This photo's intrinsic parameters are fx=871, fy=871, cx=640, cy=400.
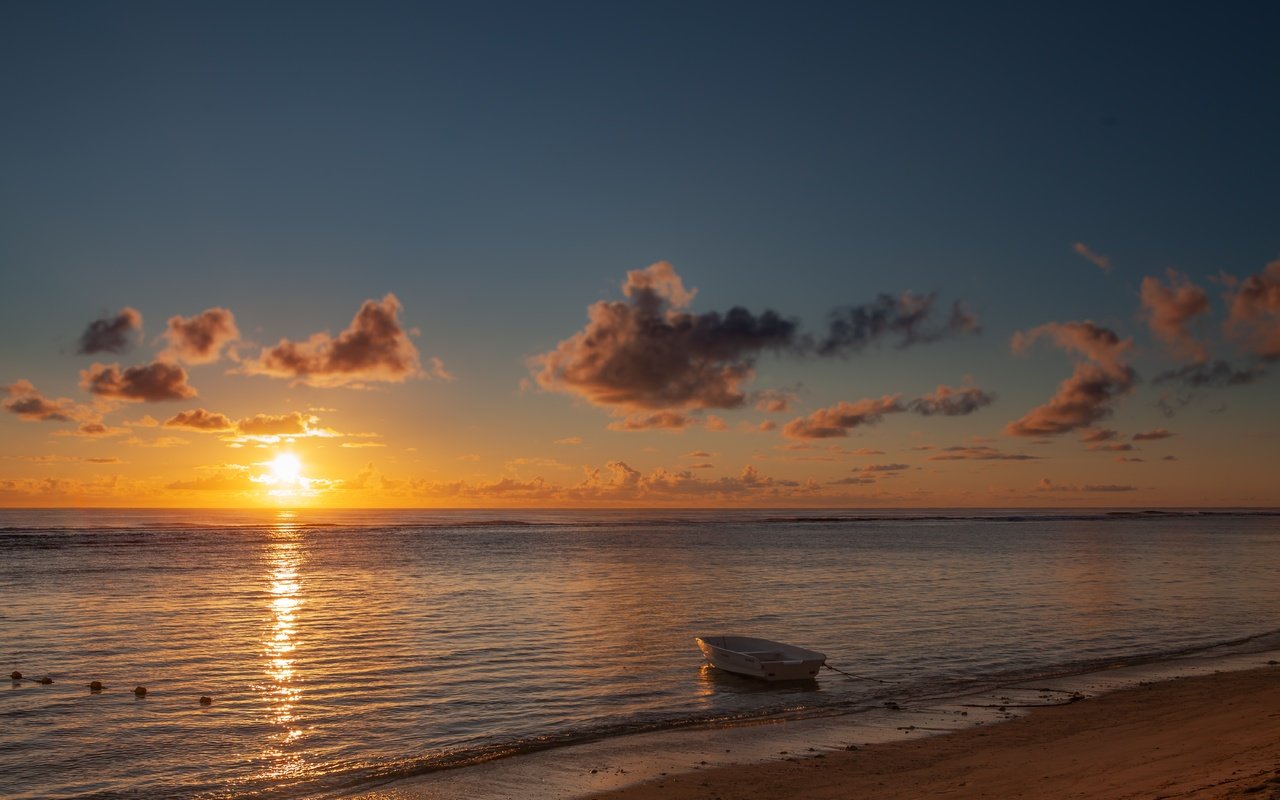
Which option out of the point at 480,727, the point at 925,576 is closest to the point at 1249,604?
the point at 925,576

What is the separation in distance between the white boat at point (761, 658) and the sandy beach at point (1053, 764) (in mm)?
7409

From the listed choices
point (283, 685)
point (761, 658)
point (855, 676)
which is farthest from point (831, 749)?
point (283, 685)

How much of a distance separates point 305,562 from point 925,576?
6473 cm

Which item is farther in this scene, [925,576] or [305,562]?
[305,562]

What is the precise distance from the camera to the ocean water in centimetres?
2197

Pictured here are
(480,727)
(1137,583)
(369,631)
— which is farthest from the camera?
(1137,583)

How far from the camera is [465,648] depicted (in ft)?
120

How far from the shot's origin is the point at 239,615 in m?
48.3

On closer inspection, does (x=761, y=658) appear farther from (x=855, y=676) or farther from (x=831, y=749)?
(x=831, y=749)

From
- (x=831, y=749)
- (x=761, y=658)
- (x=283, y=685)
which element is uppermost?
(x=761, y=658)

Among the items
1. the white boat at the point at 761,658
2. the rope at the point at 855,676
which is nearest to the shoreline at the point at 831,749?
the rope at the point at 855,676

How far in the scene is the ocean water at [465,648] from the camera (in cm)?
2197

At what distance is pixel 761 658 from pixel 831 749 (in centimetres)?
929

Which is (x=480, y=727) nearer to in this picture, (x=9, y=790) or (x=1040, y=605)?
(x=9, y=790)
